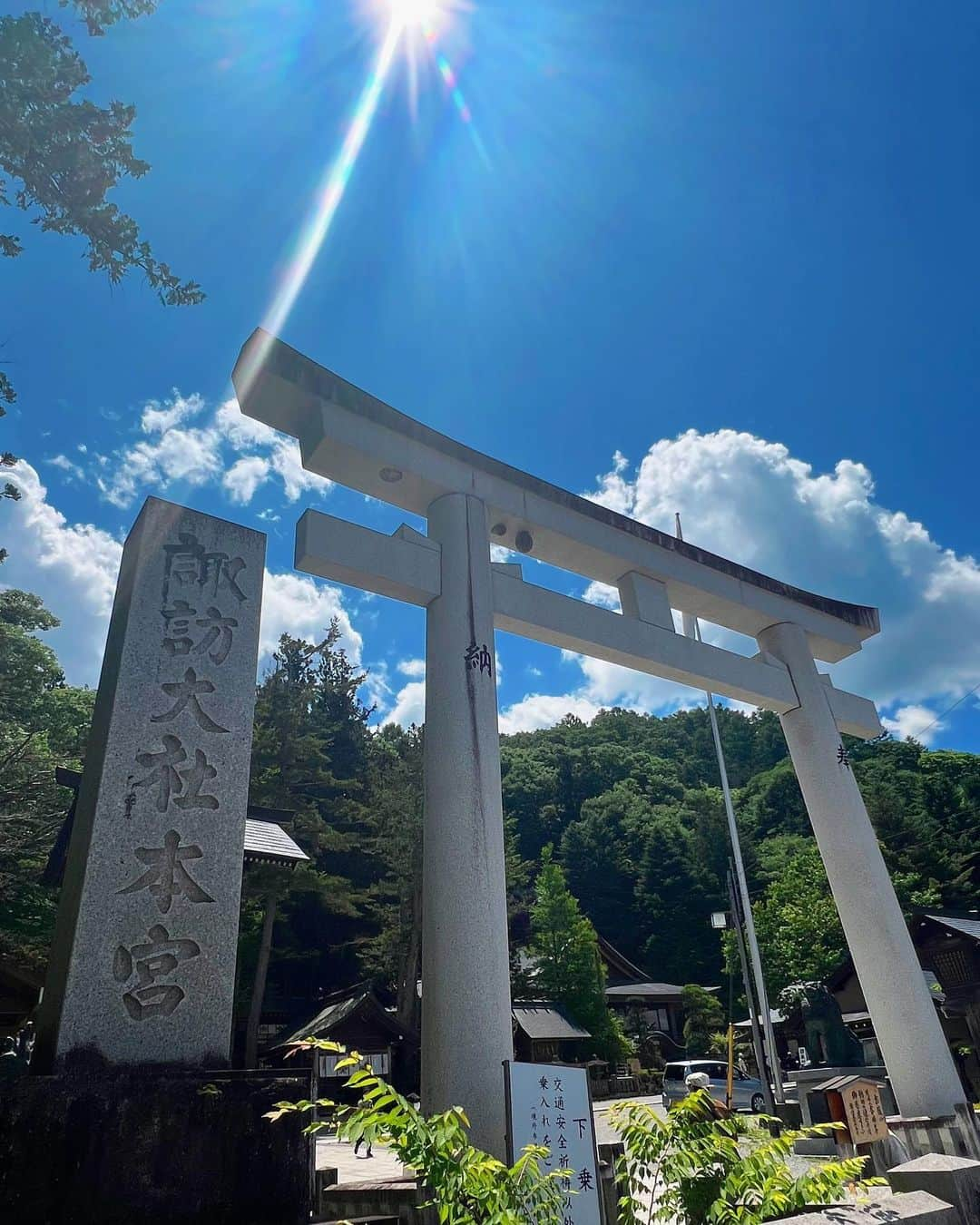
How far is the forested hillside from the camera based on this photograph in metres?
20.0

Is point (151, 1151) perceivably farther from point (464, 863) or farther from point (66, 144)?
point (66, 144)

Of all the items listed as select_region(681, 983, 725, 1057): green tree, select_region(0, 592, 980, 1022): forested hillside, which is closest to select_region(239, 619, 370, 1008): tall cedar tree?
select_region(0, 592, 980, 1022): forested hillside

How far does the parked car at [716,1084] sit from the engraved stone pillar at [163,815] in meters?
17.8

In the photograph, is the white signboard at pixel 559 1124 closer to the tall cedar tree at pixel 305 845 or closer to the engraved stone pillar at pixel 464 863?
the engraved stone pillar at pixel 464 863

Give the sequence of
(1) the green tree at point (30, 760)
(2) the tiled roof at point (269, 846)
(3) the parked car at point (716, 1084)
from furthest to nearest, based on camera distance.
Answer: (3) the parked car at point (716, 1084)
(1) the green tree at point (30, 760)
(2) the tiled roof at point (269, 846)

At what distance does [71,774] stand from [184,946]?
743cm

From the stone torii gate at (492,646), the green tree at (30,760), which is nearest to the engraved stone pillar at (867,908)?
the stone torii gate at (492,646)

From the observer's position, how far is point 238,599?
449 centimetres

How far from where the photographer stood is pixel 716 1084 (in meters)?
18.4

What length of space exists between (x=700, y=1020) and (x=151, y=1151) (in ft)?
108

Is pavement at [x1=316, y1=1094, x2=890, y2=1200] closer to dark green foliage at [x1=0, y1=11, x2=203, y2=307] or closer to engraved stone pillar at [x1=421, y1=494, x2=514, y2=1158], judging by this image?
engraved stone pillar at [x1=421, y1=494, x2=514, y2=1158]

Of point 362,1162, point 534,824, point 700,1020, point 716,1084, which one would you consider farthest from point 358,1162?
point 534,824

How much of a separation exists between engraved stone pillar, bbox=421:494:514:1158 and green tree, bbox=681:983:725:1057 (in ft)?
97.0

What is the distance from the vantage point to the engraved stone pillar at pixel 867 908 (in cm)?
725
